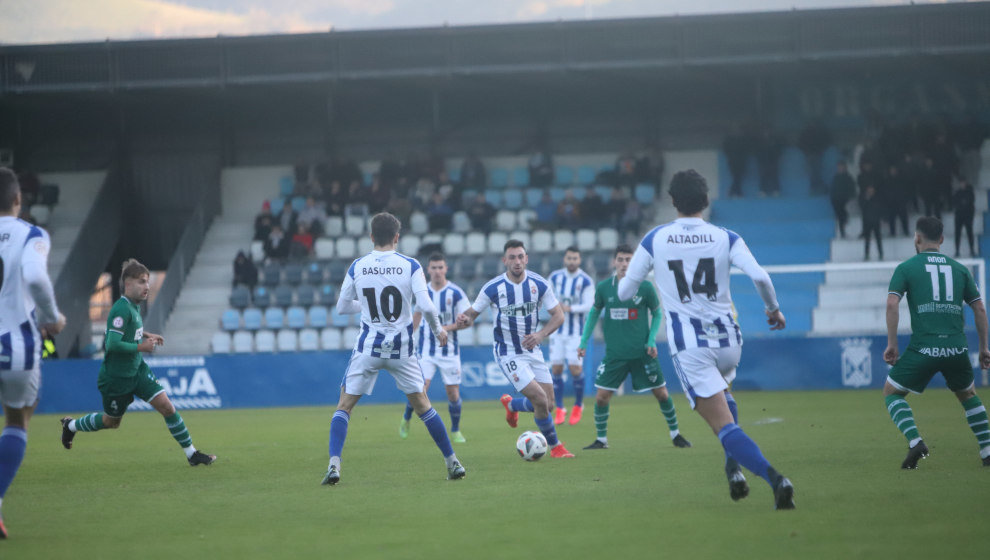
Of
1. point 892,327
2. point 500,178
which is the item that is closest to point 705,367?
point 892,327

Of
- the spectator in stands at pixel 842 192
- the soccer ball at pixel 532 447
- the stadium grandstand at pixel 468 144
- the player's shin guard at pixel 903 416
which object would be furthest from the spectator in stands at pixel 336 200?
the player's shin guard at pixel 903 416

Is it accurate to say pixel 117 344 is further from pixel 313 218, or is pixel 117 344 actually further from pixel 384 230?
pixel 313 218

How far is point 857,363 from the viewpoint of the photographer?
2169 centimetres

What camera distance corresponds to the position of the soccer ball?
1040cm

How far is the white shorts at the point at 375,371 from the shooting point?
9000 millimetres

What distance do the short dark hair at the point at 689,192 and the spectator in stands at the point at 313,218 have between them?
808 inches

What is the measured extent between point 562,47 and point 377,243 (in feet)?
59.7

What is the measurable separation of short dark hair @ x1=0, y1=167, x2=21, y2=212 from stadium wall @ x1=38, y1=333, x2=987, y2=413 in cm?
1502

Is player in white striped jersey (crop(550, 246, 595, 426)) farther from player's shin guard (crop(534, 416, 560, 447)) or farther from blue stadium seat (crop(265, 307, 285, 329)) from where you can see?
blue stadium seat (crop(265, 307, 285, 329))

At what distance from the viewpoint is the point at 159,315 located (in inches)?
1000

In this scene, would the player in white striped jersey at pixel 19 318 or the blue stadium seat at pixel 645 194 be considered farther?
the blue stadium seat at pixel 645 194

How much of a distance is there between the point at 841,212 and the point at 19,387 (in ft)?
72.9

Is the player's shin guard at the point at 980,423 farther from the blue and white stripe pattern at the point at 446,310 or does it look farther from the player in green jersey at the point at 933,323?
the blue and white stripe pattern at the point at 446,310

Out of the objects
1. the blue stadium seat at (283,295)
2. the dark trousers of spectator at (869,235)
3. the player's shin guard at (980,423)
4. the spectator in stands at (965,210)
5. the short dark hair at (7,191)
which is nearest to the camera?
the short dark hair at (7,191)
